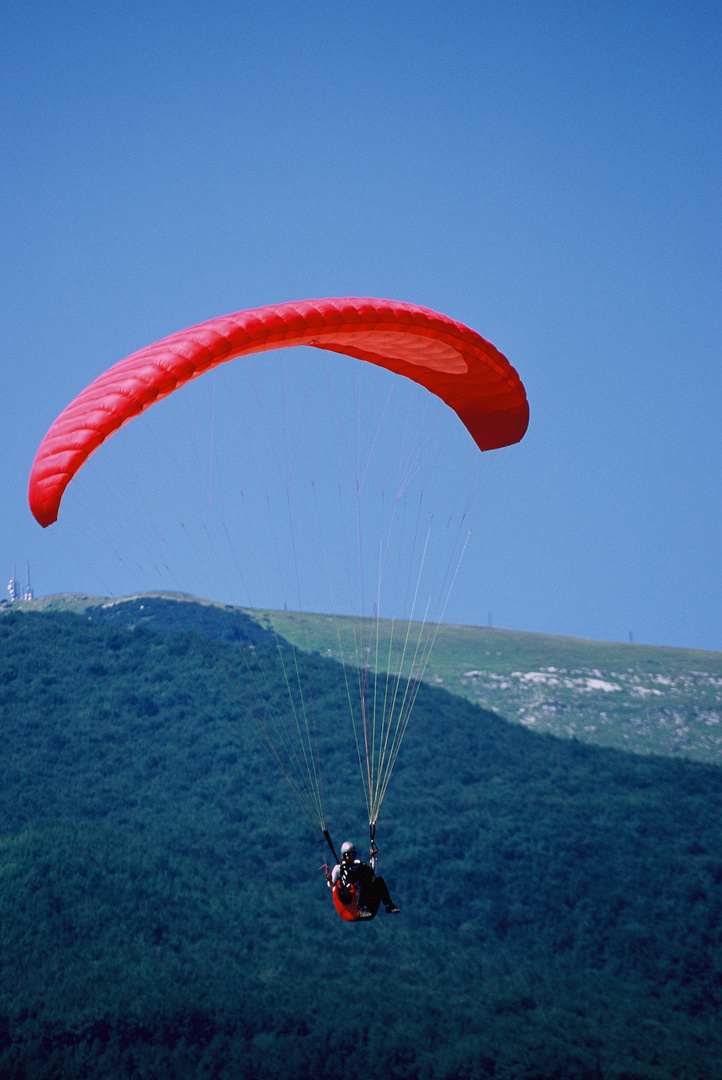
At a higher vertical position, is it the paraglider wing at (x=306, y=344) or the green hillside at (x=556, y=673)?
the paraglider wing at (x=306, y=344)

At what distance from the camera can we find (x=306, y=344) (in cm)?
1356

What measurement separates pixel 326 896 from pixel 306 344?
23276mm

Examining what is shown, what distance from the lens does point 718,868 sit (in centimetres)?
3331

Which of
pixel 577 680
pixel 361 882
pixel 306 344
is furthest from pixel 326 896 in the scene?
pixel 306 344

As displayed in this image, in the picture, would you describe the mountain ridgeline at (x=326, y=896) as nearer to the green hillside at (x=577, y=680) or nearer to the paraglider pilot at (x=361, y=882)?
the green hillside at (x=577, y=680)

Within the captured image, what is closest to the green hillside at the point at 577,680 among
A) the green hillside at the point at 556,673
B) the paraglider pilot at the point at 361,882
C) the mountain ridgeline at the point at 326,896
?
the green hillside at the point at 556,673

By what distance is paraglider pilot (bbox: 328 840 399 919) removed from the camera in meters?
11.9

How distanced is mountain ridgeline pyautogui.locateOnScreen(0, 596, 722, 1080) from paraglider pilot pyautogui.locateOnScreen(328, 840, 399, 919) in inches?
617

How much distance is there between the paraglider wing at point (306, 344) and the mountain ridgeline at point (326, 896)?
15528 millimetres

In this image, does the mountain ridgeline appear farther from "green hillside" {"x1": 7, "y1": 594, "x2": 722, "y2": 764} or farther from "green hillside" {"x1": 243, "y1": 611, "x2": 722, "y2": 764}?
"green hillside" {"x1": 7, "y1": 594, "x2": 722, "y2": 764}

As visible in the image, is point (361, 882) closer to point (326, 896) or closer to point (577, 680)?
point (326, 896)

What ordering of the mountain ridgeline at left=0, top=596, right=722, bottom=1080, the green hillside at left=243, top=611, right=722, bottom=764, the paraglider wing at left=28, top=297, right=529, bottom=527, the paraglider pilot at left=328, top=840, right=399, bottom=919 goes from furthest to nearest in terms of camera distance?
the green hillside at left=243, top=611, right=722, bottom=764, the mountain ridgeline at left=0, top=596, right=722, bottom=1080, the paraglider pilot at left=328, top=840, right=399, bottom=919, the paraglider wing at left=28, top=297, right=529, bottom=527

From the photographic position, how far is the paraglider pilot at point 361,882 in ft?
39.0

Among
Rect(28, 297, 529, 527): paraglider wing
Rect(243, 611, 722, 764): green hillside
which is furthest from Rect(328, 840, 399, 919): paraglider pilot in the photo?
Rect(243, 611, 722, 764): green hillside
